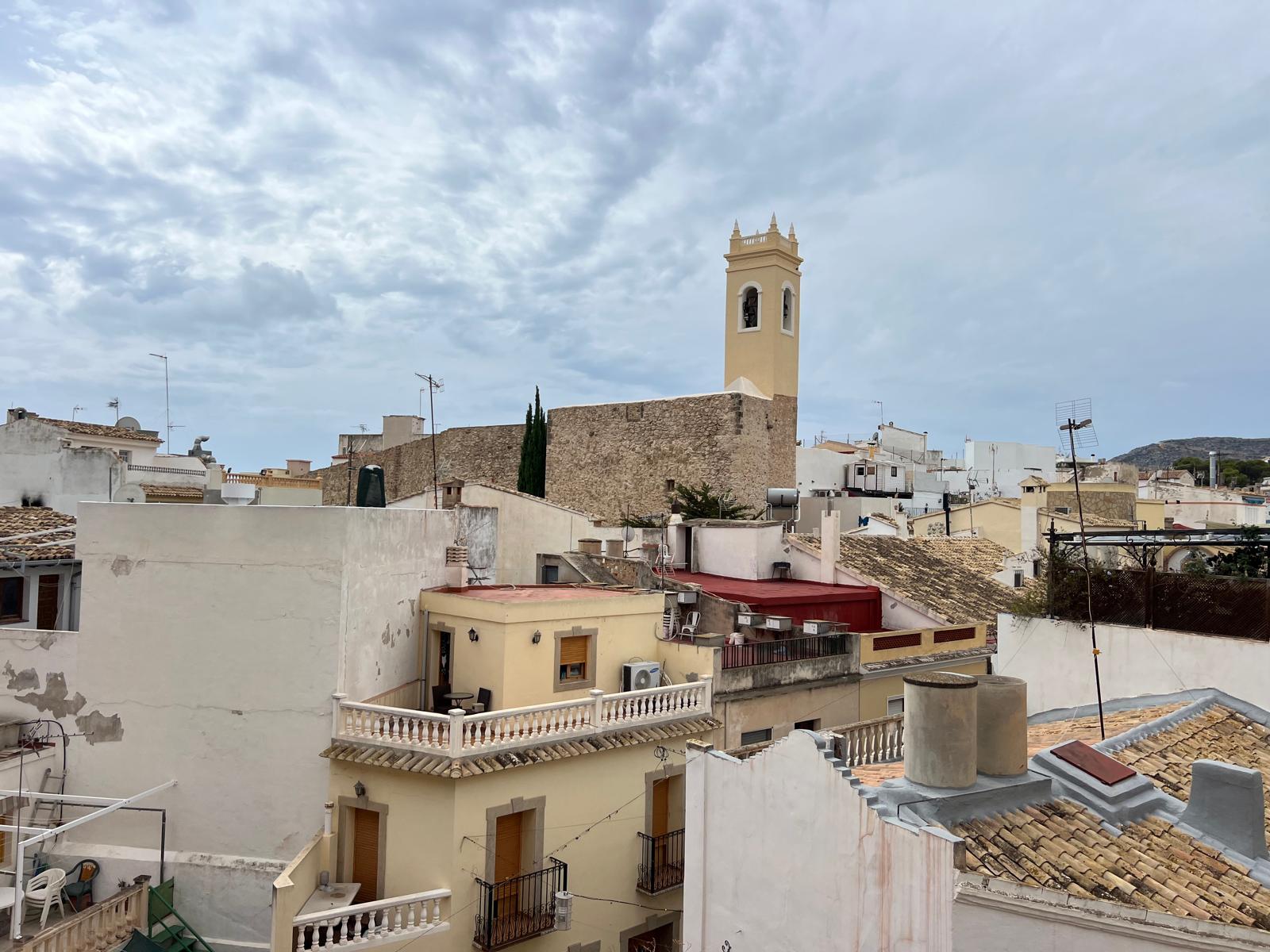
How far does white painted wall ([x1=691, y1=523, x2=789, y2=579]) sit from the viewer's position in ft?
54.6

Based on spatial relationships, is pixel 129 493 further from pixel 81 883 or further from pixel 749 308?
pixel 749 308

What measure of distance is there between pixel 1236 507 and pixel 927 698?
32654mm

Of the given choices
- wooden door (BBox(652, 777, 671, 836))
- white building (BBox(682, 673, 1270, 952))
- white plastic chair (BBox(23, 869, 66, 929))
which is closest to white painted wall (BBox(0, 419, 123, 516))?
white plastic chair (BBox(23, 869, 66, 929))

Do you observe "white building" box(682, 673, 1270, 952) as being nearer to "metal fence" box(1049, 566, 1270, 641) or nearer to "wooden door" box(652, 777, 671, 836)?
"metal fence" box(1049, 566, 1270, 641)

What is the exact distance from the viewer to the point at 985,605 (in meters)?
16.9

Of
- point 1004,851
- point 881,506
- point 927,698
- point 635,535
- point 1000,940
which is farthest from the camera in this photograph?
point 881,506

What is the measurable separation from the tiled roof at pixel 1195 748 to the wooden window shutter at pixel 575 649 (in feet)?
21.9

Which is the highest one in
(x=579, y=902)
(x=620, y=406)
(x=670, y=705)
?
(x=620, y=406)

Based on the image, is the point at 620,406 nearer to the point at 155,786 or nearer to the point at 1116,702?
the point at 155,786

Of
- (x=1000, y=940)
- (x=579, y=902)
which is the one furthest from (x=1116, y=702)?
(x=579, y=902)

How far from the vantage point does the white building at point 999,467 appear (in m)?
44.2

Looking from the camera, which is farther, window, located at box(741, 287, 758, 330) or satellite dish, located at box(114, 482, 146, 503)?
window, located at box(741, 287, 758, 330)

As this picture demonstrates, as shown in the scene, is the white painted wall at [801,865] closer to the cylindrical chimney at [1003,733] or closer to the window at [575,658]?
the cylindrical chimney at [1003,733]

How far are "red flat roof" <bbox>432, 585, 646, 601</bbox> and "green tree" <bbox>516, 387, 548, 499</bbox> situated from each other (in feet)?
63.0
